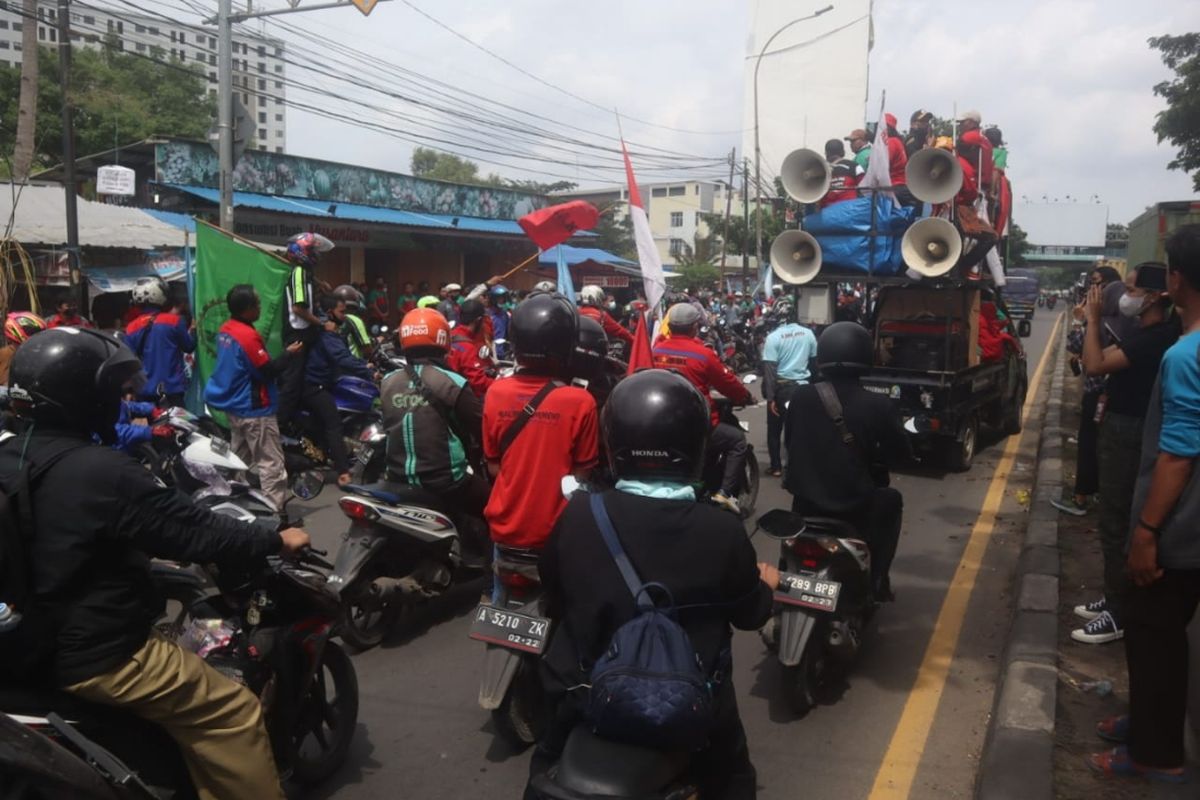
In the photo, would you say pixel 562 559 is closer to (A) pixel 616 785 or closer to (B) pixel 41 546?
(A) pixel 616 785

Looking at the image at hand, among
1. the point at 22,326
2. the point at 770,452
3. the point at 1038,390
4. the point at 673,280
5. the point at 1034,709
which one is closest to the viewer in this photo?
the point at 1034,709

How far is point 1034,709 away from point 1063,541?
10.1ft

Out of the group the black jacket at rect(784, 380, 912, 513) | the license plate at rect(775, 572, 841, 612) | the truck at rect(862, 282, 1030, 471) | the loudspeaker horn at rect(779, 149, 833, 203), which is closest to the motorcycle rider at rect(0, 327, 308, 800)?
the license plate at rect(775, 572, 841, 612)

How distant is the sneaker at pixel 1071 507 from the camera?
24.0 feet

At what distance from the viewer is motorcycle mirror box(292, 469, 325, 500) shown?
757cm

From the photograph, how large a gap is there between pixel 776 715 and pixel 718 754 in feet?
6.73

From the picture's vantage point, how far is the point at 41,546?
2342 millimetres

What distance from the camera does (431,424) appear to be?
Result: 4.80 metres

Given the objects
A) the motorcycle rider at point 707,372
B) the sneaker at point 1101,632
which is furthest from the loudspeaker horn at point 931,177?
the sneaker at point 1101,632

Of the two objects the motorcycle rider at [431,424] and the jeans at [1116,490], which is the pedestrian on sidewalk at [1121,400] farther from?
the motorcycle rider at [431,424]

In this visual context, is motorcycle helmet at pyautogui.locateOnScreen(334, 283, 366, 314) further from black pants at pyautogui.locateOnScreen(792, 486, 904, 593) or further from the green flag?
black pants at pyautogui.locateOnScreen(792, 486, 904, 593)

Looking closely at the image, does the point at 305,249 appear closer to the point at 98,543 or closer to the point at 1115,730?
the point at 98,543

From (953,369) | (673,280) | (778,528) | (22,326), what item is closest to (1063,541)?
(953,369)

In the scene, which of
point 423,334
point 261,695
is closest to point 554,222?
point 423,334
